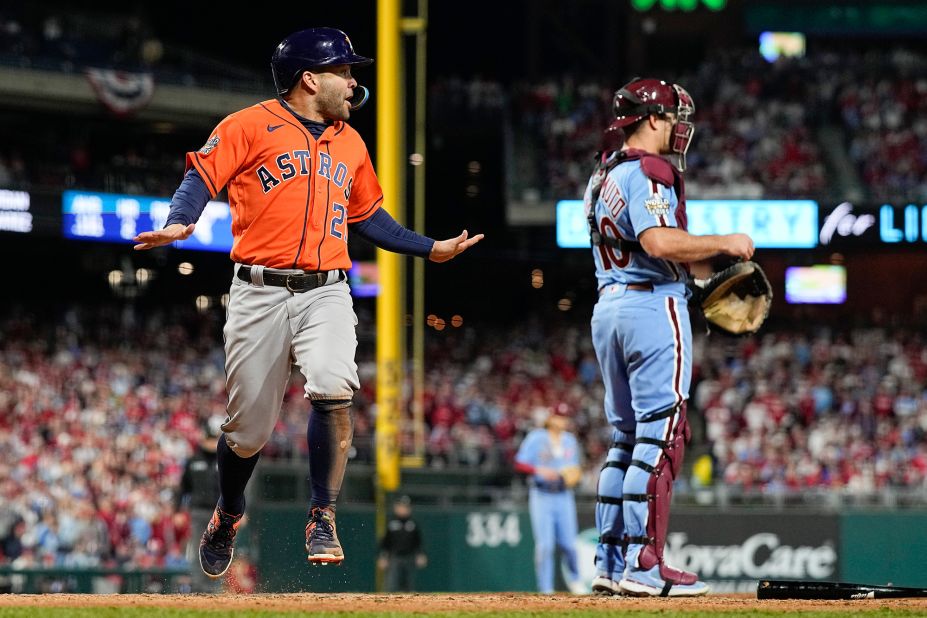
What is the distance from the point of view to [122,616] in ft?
14.5

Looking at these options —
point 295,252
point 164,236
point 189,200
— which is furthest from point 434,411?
point 164,236

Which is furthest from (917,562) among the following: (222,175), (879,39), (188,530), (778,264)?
(879,39)

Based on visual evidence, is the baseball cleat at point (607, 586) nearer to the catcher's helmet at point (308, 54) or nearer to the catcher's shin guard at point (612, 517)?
the catcher's shin guard at point (612, 517)

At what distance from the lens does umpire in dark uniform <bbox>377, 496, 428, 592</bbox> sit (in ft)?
44.1

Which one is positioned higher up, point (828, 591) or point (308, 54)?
point (308, 54)

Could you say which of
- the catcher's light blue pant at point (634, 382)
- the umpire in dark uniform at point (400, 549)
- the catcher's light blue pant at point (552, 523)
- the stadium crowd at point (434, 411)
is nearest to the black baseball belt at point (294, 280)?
the catcher's light blue pant at point (634, 382)

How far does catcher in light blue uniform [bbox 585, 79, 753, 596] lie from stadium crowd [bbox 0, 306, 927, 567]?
8612 mm

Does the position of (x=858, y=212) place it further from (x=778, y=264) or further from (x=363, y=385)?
(x=363, y=385)

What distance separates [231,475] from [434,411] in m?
14.3

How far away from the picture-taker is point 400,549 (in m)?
13.5

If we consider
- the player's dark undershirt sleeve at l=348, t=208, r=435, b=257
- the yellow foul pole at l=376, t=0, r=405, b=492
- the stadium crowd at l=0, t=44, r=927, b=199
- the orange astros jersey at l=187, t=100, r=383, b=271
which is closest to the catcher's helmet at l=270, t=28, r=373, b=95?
the orange astros jersey at l=187, t=100, r=383, b=271

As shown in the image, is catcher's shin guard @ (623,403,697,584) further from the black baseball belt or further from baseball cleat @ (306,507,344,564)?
the black baseball belt

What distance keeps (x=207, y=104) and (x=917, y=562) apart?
14.5 m

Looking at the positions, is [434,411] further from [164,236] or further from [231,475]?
[164,236]
